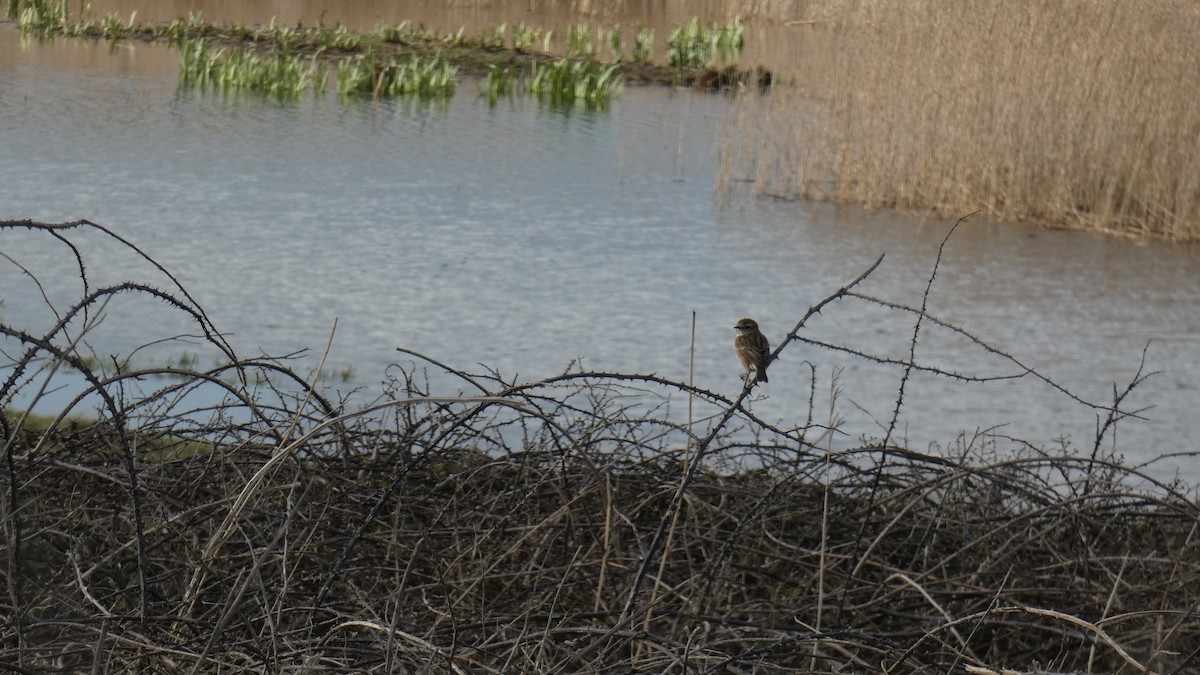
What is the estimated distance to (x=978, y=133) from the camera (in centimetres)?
926

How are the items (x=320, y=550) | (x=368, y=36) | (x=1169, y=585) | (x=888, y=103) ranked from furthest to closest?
(x=368, y=36), (x=888, y=103), (x=320, y=550), (x=1169, y=585)

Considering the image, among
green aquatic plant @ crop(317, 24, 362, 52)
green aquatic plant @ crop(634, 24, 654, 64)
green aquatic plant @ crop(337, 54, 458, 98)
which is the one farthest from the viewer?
green aquatic plant @ crop(634, 24, 654, 64)

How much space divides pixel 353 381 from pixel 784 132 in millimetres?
5997

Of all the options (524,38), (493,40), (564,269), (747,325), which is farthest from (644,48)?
(747,325)

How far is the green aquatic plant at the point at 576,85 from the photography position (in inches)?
571

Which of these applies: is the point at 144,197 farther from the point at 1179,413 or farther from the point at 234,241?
the point at 1179,413

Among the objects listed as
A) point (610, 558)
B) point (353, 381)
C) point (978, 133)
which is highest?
point (978, 133)

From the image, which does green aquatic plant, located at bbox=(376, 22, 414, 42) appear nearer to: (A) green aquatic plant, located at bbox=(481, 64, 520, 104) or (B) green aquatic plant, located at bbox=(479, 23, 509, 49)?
(B) green aquatic plant, located at bbox=(479, 23, 509, 49)

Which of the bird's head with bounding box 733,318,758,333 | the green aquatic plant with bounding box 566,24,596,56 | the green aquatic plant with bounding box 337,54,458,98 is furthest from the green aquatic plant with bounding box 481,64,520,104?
the bird's head with bounding box 733,318,758,333

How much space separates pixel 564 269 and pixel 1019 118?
3.39 m

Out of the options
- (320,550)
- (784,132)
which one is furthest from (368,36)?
(320,550)

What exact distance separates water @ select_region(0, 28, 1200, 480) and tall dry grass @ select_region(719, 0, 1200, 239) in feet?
1.15

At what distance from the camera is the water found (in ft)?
19.3

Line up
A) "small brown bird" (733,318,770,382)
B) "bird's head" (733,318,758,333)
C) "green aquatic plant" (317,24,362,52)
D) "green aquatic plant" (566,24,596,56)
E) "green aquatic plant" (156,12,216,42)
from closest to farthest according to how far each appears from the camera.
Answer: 1. "small brown bird" (733,318,770,382)
2. "bird's head" (733,318,758,333)
3. "green aquatic plant" (317,24,362,52)
4. "green aquatic plant" (566,24,596,56)
5. "green aquatic plant" (156,12,216,42)
